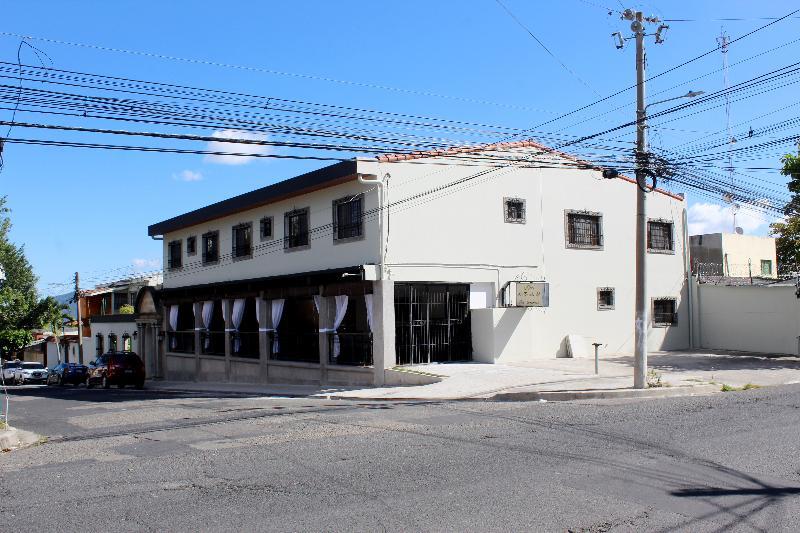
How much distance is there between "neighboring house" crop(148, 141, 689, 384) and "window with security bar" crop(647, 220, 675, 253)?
0.06m

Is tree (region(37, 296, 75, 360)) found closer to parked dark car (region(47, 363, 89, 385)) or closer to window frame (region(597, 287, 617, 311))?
parked dark car (region(47, 363, 89, 385))

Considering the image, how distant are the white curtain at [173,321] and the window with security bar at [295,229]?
1212 cm

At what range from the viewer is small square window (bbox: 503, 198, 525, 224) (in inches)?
954

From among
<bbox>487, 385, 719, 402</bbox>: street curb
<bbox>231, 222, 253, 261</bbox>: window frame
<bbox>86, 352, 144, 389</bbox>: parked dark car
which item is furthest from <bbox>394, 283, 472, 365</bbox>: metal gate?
<bbox>86, 352, 144, 389</bbox>: parked dark car

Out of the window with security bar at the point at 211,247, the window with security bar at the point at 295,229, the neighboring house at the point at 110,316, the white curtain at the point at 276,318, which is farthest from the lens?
the neighboring house at the point at 110,316

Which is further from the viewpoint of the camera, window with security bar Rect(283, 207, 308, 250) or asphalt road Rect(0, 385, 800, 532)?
window with security bar Rect(283, 207, 308, 250)

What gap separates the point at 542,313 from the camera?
2464cm

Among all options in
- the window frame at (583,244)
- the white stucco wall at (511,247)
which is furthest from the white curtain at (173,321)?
the window frame at (583,244)

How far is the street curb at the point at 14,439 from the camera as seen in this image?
11.9 meters

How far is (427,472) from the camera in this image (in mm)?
8531

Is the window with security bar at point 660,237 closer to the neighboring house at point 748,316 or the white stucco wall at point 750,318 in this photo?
the neighboring house at point 748,316

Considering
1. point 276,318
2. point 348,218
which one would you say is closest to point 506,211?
point 348,218

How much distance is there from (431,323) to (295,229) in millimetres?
6840

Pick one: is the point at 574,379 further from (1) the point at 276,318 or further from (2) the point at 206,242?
(2) the point at 206,242
